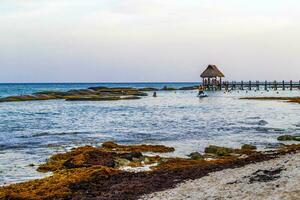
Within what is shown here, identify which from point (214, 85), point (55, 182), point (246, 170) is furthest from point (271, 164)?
point (214, 85)

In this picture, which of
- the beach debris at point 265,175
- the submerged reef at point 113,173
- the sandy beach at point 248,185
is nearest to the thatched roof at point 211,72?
the submerged reef at point 113,173

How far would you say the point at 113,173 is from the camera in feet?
61.2

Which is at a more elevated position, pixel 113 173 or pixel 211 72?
pixel 211 72

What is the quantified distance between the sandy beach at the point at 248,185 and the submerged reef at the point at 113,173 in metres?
1.01

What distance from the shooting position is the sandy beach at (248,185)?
43.0 feet

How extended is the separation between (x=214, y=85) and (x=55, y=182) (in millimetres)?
114724

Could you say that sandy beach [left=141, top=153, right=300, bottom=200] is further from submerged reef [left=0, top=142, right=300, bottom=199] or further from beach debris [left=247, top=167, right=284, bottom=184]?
submerged reef [left=0, top=142, right=300, bottom=199]

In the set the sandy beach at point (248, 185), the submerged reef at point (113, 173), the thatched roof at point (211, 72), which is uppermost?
the thatched roof at point (211, 72)

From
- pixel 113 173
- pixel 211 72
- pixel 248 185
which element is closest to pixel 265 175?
pixel 248 185

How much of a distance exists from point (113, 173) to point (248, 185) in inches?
241

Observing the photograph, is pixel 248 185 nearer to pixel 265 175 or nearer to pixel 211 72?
pixel 265 175

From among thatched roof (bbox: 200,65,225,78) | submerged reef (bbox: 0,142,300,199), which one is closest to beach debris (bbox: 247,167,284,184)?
submerged reef (bbox: 0,142,300,199)

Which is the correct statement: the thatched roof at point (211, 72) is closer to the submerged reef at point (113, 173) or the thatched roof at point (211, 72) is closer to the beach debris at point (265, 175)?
the submerged reef at point (113, 173)

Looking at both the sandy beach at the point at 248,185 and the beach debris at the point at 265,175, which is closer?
the sandy beach at the point at 248,185
